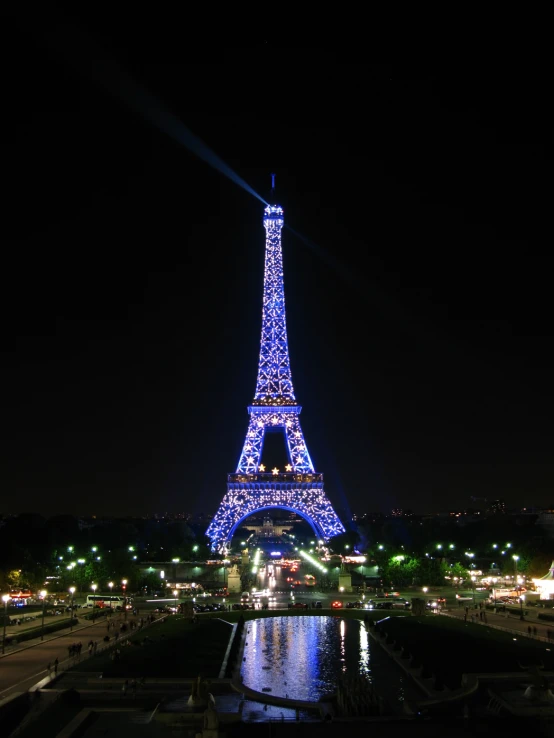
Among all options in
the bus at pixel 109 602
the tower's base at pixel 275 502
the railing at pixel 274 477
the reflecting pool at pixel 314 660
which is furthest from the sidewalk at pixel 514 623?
the railing at pixel 274 477

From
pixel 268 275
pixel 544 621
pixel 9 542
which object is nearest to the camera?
pixel 544 621

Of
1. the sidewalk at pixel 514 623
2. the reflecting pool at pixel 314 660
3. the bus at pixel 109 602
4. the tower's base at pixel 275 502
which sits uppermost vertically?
the tower's base at pixel 275 502

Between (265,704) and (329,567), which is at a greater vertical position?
(329,567)

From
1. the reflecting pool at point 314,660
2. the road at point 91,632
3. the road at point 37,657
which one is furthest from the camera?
the road at point 91,632

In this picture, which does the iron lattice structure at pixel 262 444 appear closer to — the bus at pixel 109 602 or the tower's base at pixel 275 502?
the tower's base at pixel 275 502

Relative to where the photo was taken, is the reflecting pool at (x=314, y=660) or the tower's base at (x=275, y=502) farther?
the tower's base at (x=275, y=502)

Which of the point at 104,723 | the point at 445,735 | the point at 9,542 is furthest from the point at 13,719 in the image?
the point at 9,542

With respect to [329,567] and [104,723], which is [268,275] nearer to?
[329,567]
